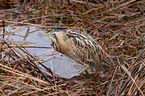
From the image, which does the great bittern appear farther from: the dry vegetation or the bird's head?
the dry vegetation

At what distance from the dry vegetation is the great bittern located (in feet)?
0.41

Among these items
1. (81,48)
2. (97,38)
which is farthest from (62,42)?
(97,38)

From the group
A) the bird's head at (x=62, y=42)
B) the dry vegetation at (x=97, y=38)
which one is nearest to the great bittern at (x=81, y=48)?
the bird's head at (x=62, y=42)

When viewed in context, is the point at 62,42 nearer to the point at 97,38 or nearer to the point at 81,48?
the point at 81,48

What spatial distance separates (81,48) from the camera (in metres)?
1.87

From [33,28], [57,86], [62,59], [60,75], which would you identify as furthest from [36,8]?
[57,86]

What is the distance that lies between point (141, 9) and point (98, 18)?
61 cm

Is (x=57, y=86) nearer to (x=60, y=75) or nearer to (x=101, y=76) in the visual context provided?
(x=60, y=75)

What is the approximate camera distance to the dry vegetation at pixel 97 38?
1.59m

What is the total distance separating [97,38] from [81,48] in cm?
51

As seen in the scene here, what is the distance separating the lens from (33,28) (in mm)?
2443

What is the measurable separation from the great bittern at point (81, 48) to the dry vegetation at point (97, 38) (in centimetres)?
12

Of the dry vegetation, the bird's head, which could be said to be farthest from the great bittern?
the dry vegetation

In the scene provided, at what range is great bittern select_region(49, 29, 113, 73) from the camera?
1842 mm
